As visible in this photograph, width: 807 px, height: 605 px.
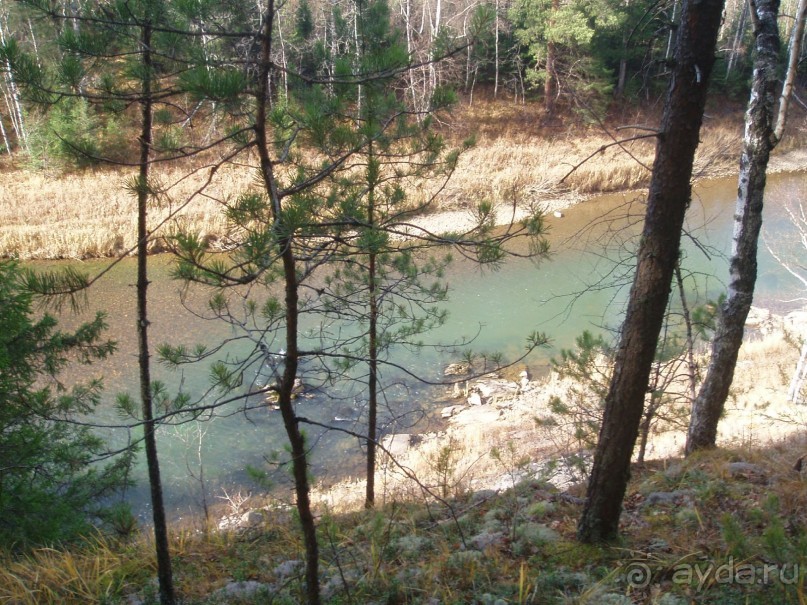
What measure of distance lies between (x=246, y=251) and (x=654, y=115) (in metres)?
28.4

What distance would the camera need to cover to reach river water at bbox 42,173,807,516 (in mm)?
9109

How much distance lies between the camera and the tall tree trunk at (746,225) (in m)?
4.65

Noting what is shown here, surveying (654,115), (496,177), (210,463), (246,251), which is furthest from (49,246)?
(654,115)

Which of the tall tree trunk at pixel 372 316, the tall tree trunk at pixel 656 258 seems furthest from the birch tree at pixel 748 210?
the tall tree trunk at pixel 372 316

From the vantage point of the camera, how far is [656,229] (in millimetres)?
3156

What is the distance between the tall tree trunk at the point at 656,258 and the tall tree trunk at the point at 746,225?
2.17 m

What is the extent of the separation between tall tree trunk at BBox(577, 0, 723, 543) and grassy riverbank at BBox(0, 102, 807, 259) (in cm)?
809

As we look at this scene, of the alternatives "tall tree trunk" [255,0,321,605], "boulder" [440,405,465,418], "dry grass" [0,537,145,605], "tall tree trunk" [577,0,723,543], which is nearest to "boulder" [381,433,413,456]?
"boulder" [440,405,465,418]

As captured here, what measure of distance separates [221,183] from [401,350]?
8.20 m

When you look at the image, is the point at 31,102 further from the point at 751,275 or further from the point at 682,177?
the point at 751,275

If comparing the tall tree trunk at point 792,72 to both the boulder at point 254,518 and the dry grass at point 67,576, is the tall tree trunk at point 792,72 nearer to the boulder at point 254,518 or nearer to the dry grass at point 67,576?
the boulder at point 254,518

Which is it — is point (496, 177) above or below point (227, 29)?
below

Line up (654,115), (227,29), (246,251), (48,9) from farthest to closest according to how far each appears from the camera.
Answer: (654,115)
(227,29)
(48,9)
(246,251)

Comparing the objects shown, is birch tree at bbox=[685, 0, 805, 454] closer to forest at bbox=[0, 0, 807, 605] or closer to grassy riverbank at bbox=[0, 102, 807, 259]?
forest at bbox=[0, 0, 807, 605]
